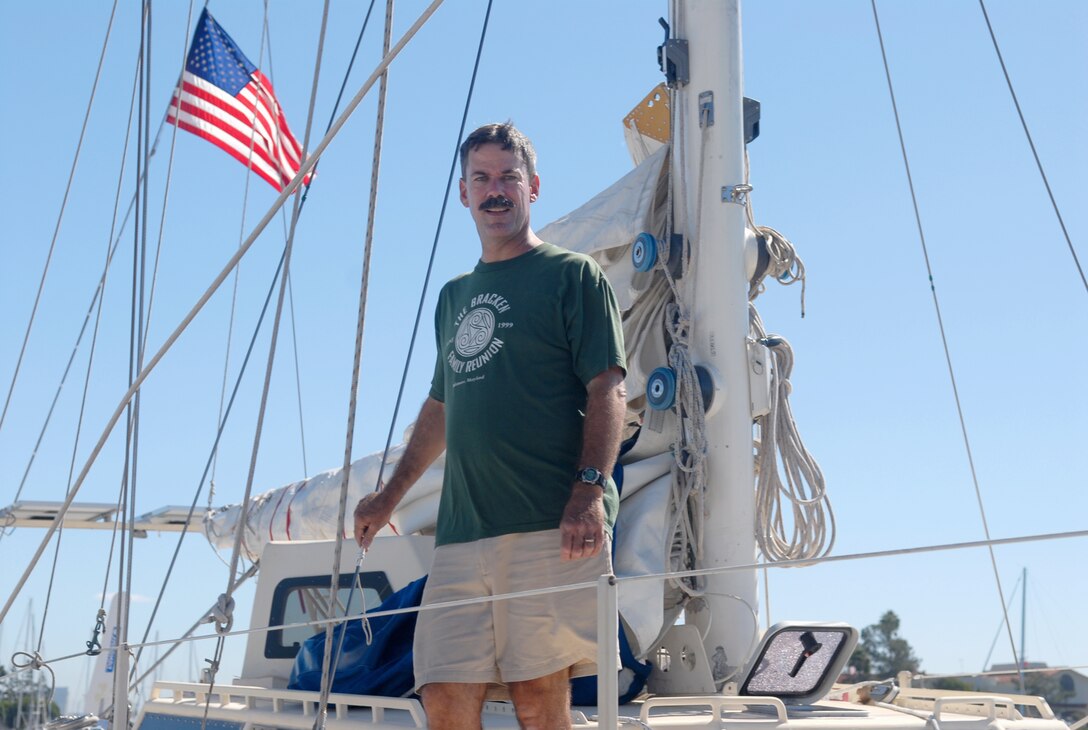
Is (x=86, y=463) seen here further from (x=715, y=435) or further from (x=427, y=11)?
(x=715, y=435)

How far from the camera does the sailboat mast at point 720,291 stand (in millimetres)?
5027

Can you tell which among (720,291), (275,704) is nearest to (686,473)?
(720,291)

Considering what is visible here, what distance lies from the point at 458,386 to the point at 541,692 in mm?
784

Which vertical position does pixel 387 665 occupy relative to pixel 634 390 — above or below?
below

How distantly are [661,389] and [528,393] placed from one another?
234 centimetres

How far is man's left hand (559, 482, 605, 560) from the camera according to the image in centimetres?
278

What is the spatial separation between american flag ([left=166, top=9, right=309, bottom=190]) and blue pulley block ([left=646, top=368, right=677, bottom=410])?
4676mm

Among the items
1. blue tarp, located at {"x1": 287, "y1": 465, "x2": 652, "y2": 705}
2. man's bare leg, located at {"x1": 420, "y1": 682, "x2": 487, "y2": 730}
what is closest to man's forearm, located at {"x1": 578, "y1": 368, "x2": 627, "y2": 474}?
man's bare leg, located at {"x1": 420, "y1": 682, "x2": 487, "y2": 730}

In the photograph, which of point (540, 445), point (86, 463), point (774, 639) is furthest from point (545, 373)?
point (86, 463)

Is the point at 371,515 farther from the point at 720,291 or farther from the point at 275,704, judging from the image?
the point at 720,291

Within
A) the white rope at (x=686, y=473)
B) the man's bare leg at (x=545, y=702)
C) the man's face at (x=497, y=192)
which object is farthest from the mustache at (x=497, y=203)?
the white rope at (x=686, y=473)

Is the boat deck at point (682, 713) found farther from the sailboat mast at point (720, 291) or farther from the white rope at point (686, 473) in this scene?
the white rope at point (686, 473)

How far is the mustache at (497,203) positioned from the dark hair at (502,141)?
12cm

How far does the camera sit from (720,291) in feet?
17.6
